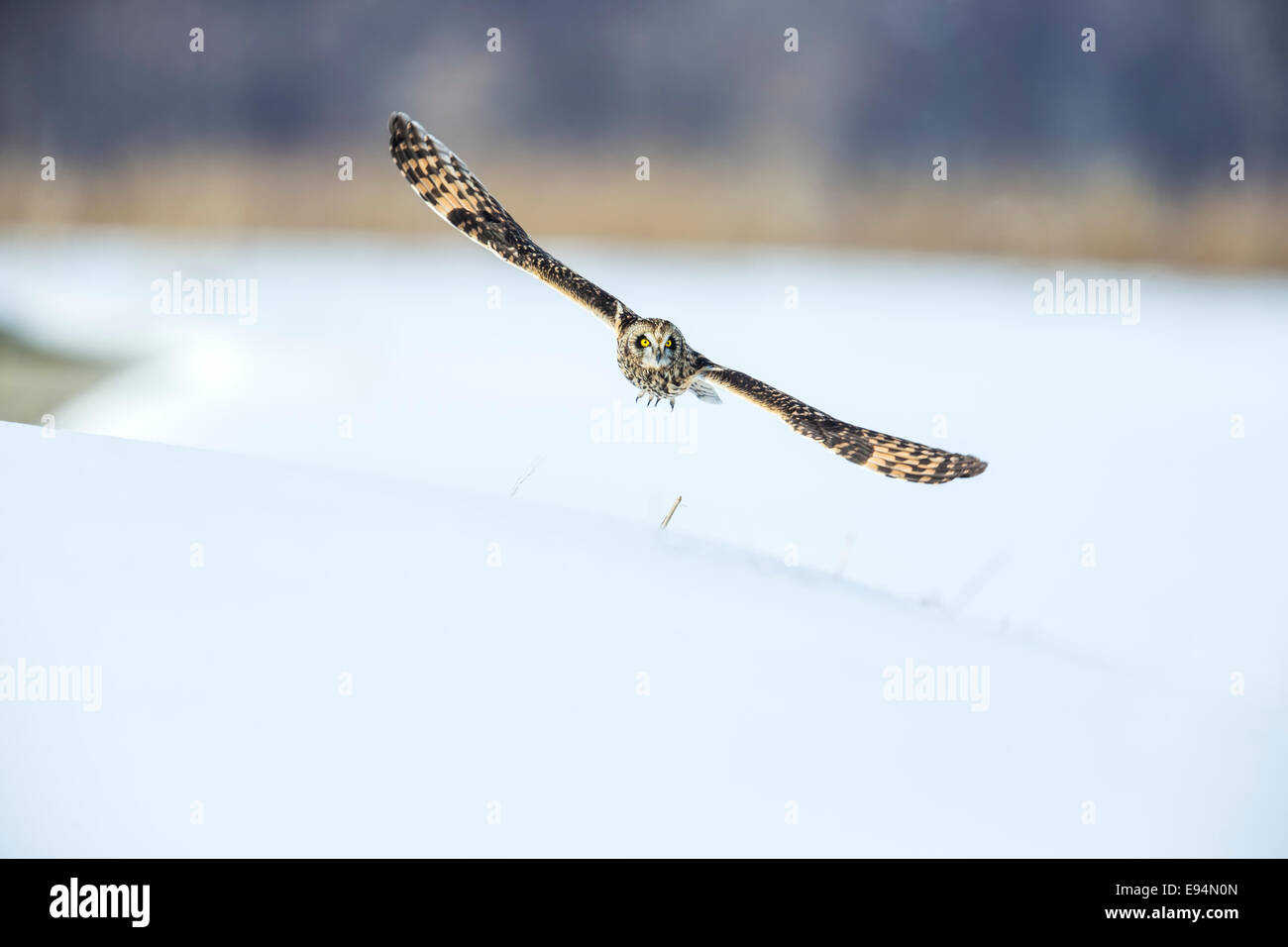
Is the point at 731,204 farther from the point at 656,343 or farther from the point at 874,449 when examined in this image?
the point at 874,449

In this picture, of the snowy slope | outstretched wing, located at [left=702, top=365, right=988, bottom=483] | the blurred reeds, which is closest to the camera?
the snowy slope

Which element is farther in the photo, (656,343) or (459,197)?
(459,197)

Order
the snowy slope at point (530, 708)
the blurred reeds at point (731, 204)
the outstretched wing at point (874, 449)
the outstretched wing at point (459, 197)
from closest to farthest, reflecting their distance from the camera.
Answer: the snowy slope at point (530, 708)
the outstretched wing at point (874, 449)
the outstretched wing at point (459, 197)
the blurred reeds at point (731, 204)

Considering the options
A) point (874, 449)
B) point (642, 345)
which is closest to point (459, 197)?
point (642, 345)

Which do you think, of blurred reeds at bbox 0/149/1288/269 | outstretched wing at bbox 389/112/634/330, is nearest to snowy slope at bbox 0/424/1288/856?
outstretched wing at bbox 389/112/634/330

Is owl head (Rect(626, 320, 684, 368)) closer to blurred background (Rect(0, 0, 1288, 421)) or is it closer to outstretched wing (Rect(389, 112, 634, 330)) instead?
outstretched wing (Rect(389, 112, 634, 330))

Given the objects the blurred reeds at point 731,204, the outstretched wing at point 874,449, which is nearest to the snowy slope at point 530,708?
the outstretched wing at point 874,449

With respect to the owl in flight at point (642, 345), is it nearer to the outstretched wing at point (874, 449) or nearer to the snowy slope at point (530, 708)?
the outstretched wing at point (874, 449)
